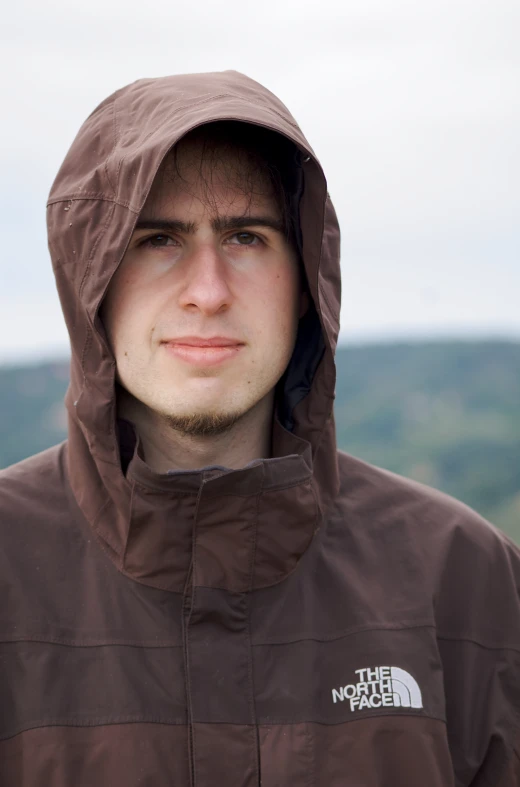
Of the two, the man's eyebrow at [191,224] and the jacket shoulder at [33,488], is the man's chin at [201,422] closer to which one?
the jacket shoulder at [33,488]

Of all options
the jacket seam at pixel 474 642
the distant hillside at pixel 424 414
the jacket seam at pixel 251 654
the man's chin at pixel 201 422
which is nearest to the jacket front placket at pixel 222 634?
the jacket seam at pixel 251 654

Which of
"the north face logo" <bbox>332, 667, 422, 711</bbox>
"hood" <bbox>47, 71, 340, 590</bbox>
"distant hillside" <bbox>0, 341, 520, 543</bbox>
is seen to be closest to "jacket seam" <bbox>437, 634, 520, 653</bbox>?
"the north face logo" <bbox>332, 667, 422, 711</bbox>

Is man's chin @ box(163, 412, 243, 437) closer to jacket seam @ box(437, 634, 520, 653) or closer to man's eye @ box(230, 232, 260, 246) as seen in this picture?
man's eye @ box(230, 232, 260, 246)

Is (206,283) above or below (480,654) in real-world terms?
above

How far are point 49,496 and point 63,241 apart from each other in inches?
23.5

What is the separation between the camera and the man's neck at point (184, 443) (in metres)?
2.20

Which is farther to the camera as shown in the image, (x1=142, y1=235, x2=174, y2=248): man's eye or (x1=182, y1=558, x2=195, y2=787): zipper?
(x1=142, y1=235, x2=174, y2=248): man's eye

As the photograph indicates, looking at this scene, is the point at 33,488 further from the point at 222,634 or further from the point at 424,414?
the point at 424,414

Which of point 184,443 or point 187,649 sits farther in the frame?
point 184,443

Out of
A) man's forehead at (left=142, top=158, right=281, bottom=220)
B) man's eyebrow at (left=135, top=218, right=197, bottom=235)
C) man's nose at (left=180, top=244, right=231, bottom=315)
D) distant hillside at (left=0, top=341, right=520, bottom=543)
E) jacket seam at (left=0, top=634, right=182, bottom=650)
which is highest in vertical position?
man's forehead at (left=142, top=158, right=281, bottom=220)

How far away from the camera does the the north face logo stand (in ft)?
6.38

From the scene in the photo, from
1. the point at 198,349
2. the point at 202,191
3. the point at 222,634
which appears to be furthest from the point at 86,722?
the point at 202,191

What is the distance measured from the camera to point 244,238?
7.07 feet

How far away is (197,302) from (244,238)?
0.24 m
